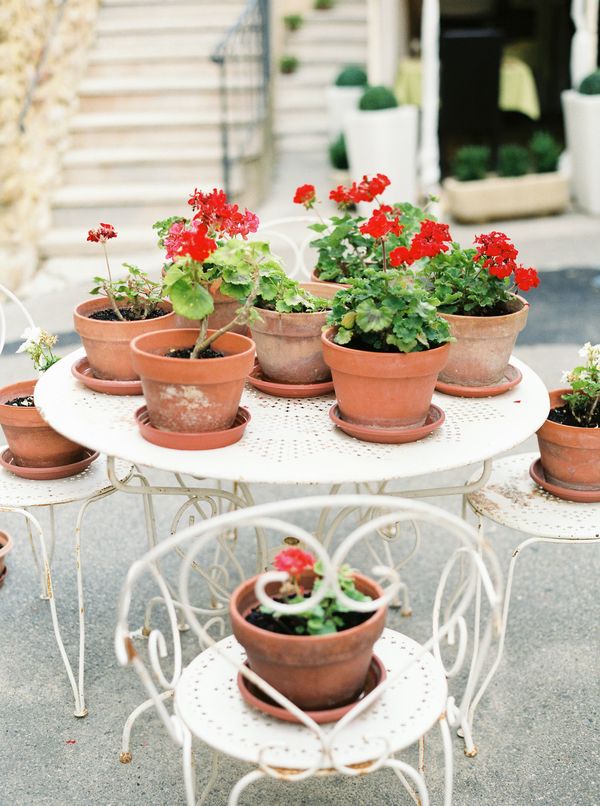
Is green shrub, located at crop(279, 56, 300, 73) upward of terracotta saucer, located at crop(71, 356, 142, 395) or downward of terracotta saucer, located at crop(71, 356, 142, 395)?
upward

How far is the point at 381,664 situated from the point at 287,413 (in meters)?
0.61

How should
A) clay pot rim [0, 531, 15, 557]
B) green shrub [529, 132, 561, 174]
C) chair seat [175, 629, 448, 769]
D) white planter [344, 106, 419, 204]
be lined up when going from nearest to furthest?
chair seat [175, 629, 448, 769] → clay pot rim [0, 531, 15, 557] → white planter [344, 106, 419, 204] → green shrub [529, 132, 561, 174]

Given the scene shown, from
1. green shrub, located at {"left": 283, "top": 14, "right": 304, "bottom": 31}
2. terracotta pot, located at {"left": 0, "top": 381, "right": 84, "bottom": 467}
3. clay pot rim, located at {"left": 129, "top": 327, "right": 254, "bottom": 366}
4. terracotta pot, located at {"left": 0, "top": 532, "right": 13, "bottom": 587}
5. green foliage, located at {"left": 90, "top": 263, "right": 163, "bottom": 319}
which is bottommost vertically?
terracotta pot, located at {"left": 0, "top": 532, "right": 13, "bottom": 587}

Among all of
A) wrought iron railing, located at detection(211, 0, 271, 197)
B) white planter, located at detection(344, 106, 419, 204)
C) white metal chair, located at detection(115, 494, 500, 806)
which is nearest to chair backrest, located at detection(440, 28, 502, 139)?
white planter, located at detection(344, 106, 419, 204)

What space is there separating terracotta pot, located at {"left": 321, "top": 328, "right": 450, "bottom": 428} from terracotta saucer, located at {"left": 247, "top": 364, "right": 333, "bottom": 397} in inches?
7.9

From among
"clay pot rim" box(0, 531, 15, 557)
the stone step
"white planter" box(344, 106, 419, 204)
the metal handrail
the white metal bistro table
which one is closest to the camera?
the white metal bistro table

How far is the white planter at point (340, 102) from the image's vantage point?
8219 mm

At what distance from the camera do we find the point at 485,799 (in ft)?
6.97

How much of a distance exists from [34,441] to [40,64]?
4.84 m

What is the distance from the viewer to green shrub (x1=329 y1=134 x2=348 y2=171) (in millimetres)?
7754

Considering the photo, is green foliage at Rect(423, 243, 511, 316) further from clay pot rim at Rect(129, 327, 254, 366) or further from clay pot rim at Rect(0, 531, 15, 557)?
clay pot rim at Rect(0, 531, 15, 557)

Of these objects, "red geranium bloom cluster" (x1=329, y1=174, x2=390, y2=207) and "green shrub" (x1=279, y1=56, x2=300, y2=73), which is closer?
"red geranium bloom cluster" (x1=329, y1=174, x2=390, y2=207)

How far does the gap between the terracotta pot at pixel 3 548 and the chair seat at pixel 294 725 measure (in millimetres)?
1228

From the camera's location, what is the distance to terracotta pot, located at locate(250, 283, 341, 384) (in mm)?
2170
